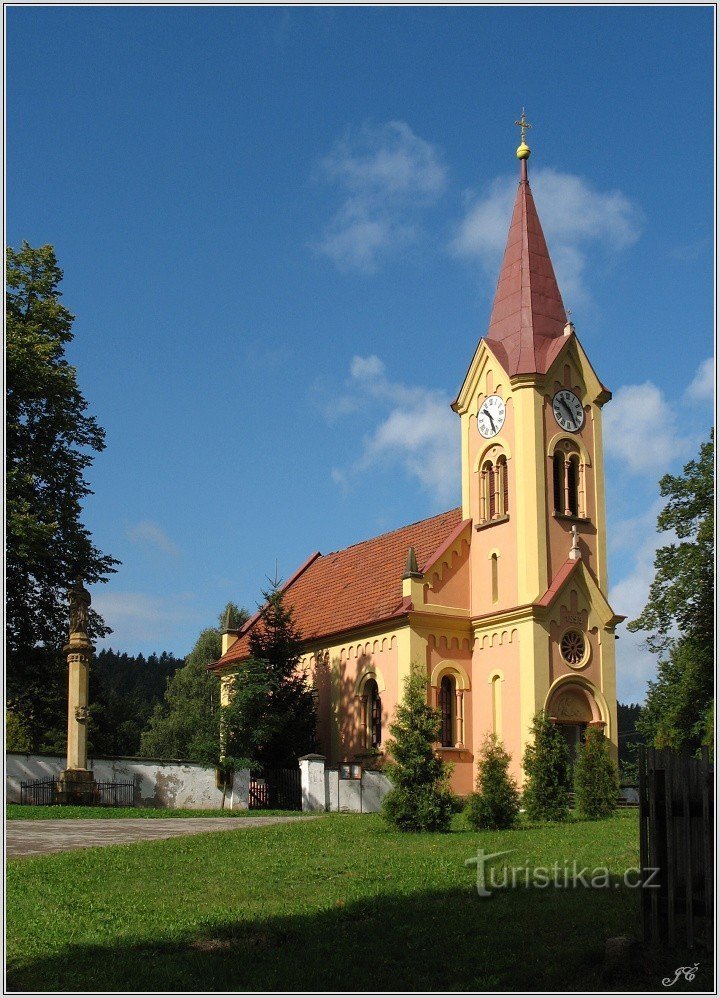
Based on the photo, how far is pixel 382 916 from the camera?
534 inches

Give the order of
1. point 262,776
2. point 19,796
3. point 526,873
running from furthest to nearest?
point 262,776 < point 19,796 < point 526,873

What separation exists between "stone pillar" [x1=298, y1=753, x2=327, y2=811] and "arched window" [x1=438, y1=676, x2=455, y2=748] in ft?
17.0

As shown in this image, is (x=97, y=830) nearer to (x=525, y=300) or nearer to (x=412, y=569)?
(x=412, y=569)

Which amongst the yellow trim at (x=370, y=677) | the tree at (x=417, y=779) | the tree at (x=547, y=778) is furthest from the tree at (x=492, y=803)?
the yellow trim at (x=370, y=677)

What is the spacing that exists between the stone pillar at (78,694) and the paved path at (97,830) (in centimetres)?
521

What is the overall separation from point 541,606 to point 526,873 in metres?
19.4

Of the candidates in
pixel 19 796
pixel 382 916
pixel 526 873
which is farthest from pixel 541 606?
pixel 382 916

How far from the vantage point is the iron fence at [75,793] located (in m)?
29.4

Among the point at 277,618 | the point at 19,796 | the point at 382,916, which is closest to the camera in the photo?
the point at 382,916

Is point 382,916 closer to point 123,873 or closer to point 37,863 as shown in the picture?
point 123,873

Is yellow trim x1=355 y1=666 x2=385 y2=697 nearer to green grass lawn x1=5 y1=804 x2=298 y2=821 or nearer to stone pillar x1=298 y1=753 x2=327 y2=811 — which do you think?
stone pillar x1=298 y1=753 x2=327 y2=811

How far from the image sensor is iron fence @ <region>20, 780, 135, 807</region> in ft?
96.5

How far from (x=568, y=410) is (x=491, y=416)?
8.56 ft

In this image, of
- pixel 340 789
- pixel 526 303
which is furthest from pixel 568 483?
pixel 340 789
